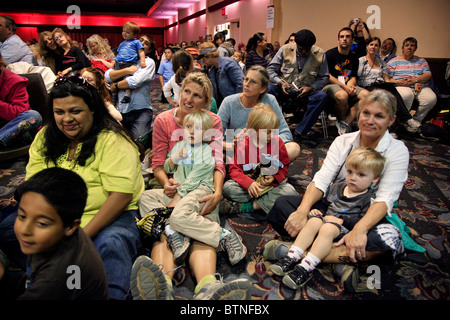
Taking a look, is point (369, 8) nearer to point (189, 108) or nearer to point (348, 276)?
point (189, 108)

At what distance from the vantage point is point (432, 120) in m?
4.83

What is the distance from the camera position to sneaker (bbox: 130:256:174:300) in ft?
4.22

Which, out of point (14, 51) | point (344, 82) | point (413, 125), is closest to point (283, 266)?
point (344, 82)

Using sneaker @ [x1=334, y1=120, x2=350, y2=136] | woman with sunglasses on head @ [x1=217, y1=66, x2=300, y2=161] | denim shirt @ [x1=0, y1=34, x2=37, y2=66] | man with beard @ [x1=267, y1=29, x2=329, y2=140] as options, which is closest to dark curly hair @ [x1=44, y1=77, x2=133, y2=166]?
woman with sunglasses on head @ [x1=217, y1=66, x2=300, y2=161]

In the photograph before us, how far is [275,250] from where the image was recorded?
5.84 feet

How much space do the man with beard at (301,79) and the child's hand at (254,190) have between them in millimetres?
2285

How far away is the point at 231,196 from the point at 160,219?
784 millimetres

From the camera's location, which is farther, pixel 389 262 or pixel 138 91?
pixel 138 91

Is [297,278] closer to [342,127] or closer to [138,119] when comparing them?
[138,119]

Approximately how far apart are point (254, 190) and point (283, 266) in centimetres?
74

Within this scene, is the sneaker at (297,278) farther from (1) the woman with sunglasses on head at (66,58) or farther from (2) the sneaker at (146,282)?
(1) the woman with sunglasses on head at (66,58)

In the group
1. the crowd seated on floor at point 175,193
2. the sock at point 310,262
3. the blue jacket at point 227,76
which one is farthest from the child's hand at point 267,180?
the blue jacket at point 227,76

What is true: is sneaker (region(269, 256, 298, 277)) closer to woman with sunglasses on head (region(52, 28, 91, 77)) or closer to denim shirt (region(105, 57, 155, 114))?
denim shirt (region(105, 57, 155, 114))

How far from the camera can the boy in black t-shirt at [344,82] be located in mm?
4336
